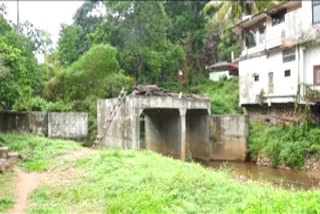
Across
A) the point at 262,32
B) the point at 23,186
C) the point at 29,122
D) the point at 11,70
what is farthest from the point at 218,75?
the point at 23,186

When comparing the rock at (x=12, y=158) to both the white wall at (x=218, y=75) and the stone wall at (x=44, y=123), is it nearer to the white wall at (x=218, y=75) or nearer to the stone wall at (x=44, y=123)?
the stone wall at (x=44, y=123)

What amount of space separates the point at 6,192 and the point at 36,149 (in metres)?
5.62

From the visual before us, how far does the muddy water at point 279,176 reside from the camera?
50.4 ft

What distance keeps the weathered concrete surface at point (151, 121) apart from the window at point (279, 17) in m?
6.12

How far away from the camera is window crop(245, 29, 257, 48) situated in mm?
23891

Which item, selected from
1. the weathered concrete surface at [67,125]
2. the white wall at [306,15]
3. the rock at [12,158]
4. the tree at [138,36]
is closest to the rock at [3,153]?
→ the rock at [12,158]

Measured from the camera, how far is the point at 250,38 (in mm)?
24484

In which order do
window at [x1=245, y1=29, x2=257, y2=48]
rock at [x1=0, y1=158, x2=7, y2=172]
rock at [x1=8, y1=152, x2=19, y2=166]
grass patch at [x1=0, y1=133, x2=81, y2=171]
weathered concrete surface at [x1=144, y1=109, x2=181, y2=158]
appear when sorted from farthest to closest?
1. window at [x1=245, y1=29, x2=257, y2=48]
2. weathered concrete surface at [x1=144, y1=109, x2=181, y2=158]
3. grass patch at [x1=0, y1=133, x2=81, y2=171]
4. rock at [x1=8, y1=152, x2=19, y2=166]
5. rock at [x1=0, y1=158, x2=7, y2=172]

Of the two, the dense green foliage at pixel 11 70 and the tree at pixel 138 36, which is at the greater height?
the tree at pixel 138 36

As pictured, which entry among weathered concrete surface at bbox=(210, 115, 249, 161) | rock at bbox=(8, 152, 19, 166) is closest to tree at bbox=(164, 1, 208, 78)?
weathered concrete surface at bbox=(210, 115, 249, 161)

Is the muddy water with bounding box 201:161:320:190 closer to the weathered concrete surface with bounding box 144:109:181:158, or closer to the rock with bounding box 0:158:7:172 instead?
the weathered concrete surface with bounding box 144:109:181:158

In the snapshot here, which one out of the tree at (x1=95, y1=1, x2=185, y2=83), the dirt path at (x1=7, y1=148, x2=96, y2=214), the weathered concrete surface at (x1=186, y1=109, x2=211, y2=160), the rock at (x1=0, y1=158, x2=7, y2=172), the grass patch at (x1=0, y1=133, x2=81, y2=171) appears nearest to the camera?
the dirt path at (x1=7, y1=148, x2=96, y2=214)

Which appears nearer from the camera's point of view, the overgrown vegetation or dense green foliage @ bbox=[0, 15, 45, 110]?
the overgrown vegetation

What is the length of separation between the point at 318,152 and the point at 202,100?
727cm
